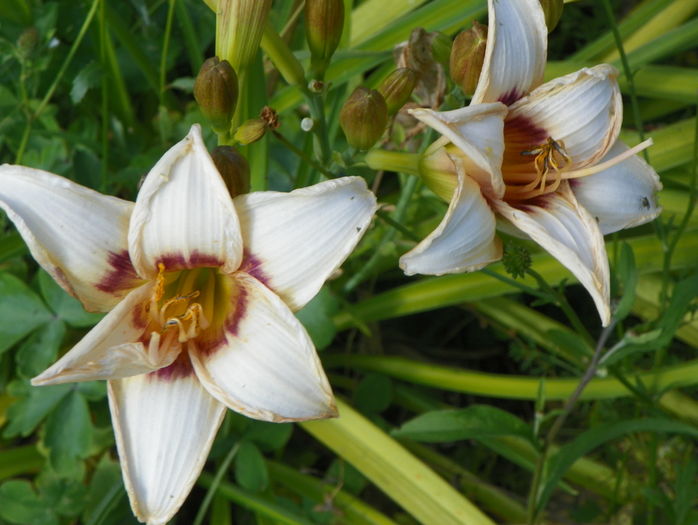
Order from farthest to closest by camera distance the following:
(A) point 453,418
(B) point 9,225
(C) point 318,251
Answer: (B) point 9,225 < (A) point 453,418 < (C) point 318,251

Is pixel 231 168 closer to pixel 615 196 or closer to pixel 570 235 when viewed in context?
pixel 570 235

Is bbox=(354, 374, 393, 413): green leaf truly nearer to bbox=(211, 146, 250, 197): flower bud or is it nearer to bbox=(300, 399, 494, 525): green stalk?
bbox=(300, 399, 494, 525): green stalk

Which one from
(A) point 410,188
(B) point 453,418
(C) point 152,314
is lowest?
(B) point 453,418

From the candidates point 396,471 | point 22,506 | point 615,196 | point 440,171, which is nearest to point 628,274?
point 615,196

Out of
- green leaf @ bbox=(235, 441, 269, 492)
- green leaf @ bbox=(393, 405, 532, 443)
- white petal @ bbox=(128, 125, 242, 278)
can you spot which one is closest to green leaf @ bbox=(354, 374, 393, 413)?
green leaf @ bbox=(235, 441, 269, 492)

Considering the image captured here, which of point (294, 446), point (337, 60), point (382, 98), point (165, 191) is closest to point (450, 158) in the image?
point (382, 98)

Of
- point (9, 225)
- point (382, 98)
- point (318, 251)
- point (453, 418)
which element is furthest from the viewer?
point (9, 225)

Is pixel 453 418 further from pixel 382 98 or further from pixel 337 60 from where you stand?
pixel 337 60
